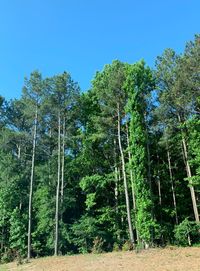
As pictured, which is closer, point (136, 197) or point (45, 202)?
point (136, 197)

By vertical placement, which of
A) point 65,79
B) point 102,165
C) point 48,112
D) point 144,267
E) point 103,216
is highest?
point 65,79

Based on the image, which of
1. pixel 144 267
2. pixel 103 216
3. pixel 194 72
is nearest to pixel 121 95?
pixel 194 72

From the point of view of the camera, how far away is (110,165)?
1033 inches

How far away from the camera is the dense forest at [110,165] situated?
21359 mm

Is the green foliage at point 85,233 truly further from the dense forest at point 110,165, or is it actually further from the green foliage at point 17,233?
the green foliage at point 17,233

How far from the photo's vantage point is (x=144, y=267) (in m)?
12.7

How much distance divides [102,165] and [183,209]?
286 inches

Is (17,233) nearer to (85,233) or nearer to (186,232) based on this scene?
(85,233)

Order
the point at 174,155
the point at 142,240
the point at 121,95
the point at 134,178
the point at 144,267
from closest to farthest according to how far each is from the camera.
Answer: the point at 144,267 < the point at 142,240 < the point at 134,178 < the point at 121,95 < the point at 174,155

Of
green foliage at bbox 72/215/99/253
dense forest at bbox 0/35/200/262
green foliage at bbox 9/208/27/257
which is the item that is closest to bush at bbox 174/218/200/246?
dense forest at bbox 0/35/200/262

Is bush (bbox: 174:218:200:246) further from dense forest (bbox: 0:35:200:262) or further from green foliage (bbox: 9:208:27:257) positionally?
green foliage (bbox: 9:208:27:257)

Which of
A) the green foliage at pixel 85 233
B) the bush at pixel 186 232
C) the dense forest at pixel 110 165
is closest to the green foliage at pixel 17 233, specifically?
the dense forest at pixel 110 165

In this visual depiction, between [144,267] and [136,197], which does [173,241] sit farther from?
[144,267]

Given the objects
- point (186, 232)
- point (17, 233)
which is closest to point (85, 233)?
point (17, 233)
